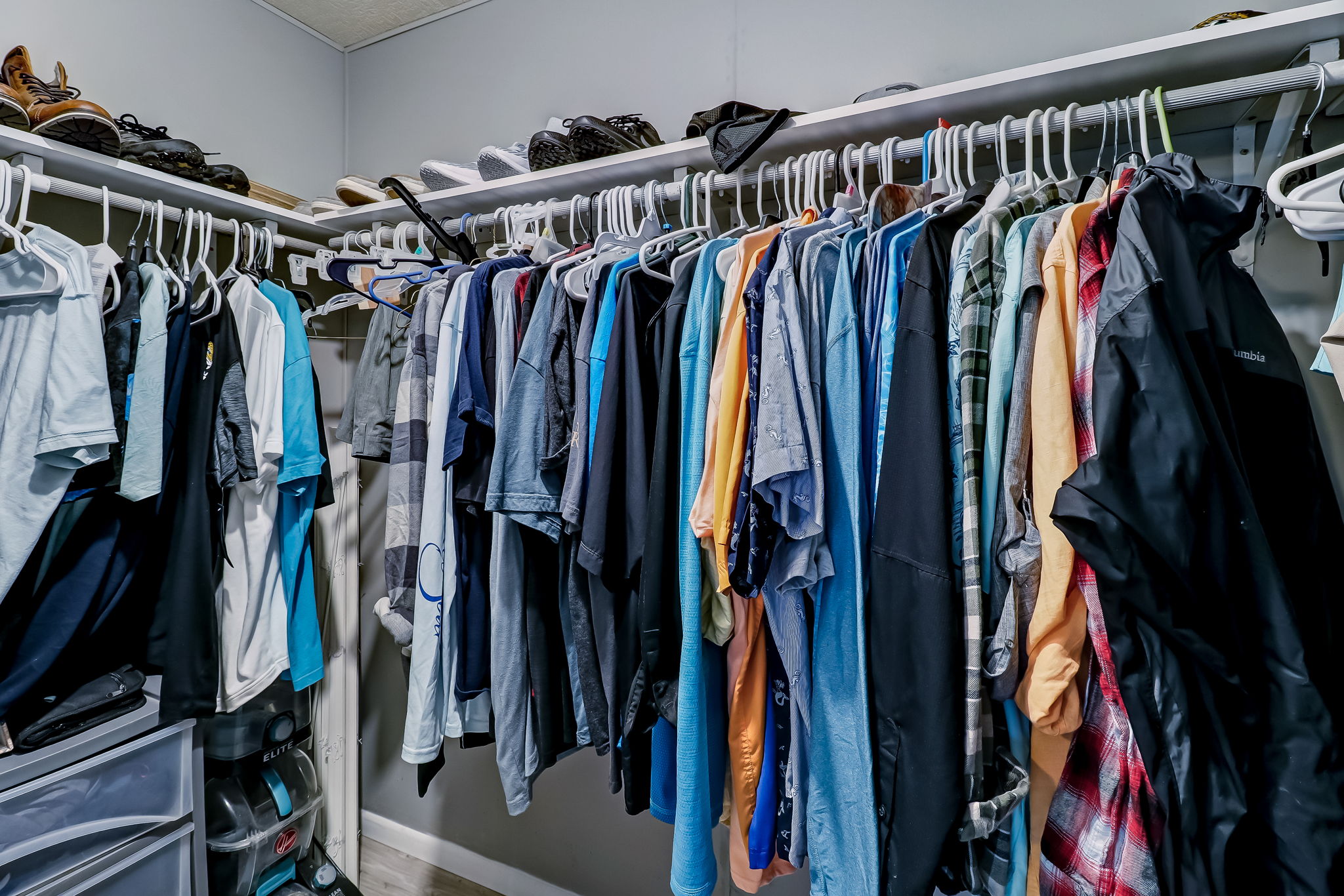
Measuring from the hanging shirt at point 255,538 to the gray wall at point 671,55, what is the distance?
0.82 metres

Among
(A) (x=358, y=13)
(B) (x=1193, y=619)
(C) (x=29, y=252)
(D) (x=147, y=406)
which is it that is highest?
(A) (x=358, y=13)

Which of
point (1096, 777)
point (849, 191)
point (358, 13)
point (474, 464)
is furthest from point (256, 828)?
point (358, 13)

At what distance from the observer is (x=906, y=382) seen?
0.79 m

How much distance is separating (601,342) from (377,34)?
1.68 metres

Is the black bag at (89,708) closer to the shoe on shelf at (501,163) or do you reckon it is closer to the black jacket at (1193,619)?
the shoe on shelf at (501,163)

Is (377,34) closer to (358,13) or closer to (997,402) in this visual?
(358,13)

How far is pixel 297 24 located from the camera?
196 centimetres

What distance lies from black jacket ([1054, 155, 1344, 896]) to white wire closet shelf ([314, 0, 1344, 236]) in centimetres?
33

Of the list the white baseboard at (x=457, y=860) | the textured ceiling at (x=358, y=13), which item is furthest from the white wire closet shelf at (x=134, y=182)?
the white baseboard at (x=457, y=860)

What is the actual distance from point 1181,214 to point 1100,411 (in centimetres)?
31

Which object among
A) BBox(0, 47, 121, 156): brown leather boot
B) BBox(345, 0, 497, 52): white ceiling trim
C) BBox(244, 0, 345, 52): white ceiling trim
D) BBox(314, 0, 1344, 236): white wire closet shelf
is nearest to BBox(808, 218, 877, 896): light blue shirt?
BBox(314, 0, 1344, 236): white wire closet shelf

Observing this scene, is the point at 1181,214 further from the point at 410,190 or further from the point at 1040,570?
the point at 410,190

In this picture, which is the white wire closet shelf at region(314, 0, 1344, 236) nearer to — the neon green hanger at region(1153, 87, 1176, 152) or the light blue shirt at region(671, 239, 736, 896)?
the neon green hanger at region(1153, 87, 1176, 152)

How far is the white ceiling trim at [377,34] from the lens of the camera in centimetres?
186
